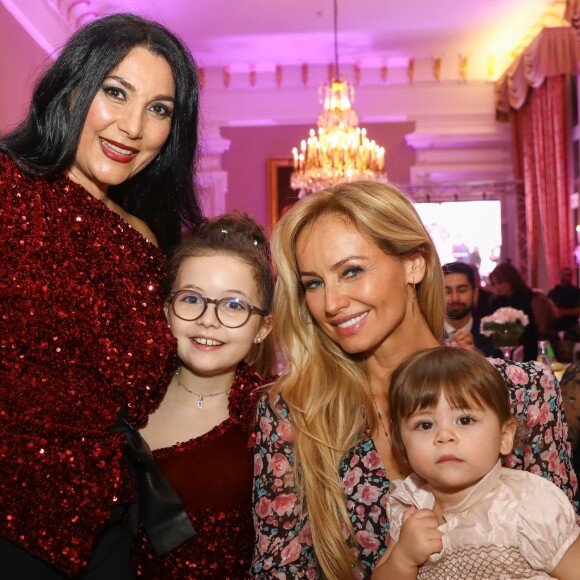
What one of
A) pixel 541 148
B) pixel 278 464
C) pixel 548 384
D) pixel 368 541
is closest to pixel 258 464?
pixel 278 464

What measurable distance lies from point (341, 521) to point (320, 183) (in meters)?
5.88

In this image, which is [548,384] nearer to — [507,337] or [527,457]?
[527,457]

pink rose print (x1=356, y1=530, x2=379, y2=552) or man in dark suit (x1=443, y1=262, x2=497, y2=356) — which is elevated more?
man in dark suit (x1=443, y1=262, x2=497, y2=356)

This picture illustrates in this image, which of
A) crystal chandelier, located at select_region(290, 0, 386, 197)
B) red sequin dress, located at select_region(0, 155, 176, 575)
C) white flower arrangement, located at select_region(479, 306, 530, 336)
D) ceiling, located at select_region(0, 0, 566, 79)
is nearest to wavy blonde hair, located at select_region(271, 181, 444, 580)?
red sequin dress, located at select_region(0, 155, 176, 575)

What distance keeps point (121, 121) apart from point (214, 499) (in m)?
1.04

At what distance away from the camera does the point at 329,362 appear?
2.17 metres

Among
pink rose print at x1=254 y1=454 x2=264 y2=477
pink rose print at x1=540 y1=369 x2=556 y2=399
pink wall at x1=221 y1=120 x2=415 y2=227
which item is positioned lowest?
pink rose print at x1=254 y1=454 x2=264 y2=477

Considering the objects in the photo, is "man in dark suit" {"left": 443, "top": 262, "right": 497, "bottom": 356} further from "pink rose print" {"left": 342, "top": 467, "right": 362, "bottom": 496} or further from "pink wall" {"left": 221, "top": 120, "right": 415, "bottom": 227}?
"pink wall" {"left": 221, "top": 120, "right": 415, "bottom": 227}

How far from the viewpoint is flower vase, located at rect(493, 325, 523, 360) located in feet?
15.5

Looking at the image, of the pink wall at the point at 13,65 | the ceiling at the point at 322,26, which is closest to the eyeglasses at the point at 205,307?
the pink wall at the point at 13,65

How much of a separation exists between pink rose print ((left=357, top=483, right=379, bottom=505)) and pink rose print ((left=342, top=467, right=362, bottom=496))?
20mm

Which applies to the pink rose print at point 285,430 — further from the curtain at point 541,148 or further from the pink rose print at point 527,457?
the curtain at point 541,148

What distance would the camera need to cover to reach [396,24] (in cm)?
869

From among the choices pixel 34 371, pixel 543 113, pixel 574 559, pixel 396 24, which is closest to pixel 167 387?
pixel 34 371
